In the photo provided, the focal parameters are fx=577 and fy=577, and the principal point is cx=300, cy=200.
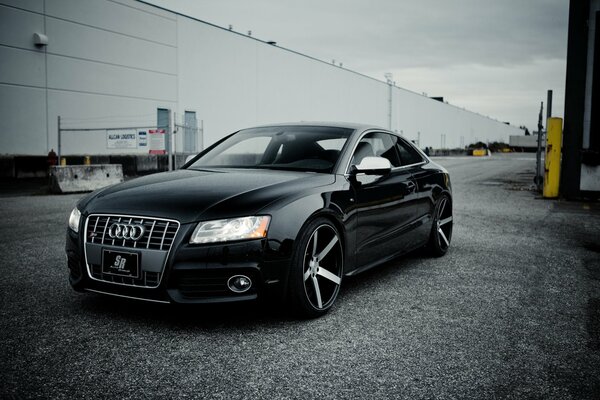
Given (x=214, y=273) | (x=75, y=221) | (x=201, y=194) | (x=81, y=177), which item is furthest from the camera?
(x=81, y=177)

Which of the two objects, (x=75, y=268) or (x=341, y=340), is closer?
(x=341, y=340)

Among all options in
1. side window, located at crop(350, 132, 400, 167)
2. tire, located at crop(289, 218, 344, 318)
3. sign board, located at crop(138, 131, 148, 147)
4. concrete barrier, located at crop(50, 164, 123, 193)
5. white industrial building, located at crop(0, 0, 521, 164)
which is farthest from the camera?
white industrial building, located at crop(0, 0, 521, 164)

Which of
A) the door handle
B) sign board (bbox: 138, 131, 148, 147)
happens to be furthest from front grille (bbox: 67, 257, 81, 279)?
sign board (bbox: 138, 131, 148, 147)

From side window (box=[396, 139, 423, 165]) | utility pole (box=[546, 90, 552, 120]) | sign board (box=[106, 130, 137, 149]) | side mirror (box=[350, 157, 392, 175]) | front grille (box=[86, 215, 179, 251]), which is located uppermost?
utility pole (box=[546, 90, 552, 120])

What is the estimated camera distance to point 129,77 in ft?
82.6

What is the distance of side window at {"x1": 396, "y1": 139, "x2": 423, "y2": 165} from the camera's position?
582cm

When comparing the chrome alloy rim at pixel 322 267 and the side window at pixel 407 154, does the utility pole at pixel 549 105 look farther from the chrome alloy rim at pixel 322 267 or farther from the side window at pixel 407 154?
the chrome alloy rim at pixel 322 267

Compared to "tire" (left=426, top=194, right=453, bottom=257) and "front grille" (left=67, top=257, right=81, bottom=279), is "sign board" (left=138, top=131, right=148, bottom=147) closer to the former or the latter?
"tire" (left=426, top=194, right=453, bottom=257)

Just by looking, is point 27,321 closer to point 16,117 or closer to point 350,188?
point 350,188

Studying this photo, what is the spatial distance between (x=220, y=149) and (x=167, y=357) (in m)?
2.55

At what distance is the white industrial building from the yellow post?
11116 millimetres

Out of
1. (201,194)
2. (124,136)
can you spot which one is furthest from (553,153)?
(124,136)

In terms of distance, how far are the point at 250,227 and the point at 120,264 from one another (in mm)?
852

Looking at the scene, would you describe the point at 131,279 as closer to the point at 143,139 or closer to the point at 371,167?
the point at 371,167
